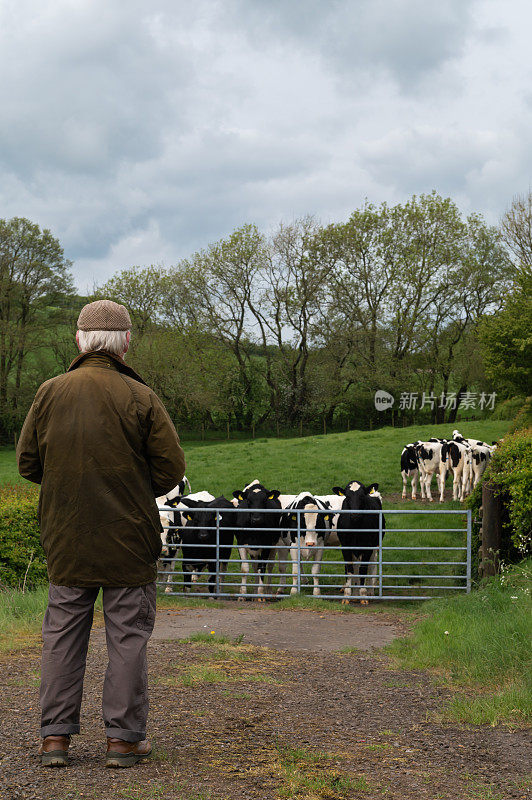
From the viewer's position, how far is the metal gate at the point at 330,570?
37.8 feet

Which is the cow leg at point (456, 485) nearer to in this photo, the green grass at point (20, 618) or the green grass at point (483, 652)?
A: the green grass at point (483, 652)

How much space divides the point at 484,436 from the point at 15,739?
26443mm

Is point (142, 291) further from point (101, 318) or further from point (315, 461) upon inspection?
point (101, 318)

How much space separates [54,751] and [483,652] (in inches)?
163

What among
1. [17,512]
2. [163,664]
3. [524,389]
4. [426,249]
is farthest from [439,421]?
[163,664]

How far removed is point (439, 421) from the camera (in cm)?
4531

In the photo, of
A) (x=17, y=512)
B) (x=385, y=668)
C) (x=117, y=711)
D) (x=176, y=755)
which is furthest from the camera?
(x=17, y=512)

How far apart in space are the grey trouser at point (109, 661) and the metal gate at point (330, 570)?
735cm

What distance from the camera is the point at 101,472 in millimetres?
3887

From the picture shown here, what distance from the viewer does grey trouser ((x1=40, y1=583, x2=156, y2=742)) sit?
3814mm

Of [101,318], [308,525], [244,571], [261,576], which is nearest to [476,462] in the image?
[308,525]

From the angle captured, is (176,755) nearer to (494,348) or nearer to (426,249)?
(494,348)

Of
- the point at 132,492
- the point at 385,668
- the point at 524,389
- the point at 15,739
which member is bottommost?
the point at 385,668

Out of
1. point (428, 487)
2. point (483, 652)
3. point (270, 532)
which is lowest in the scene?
point (483, 652)
